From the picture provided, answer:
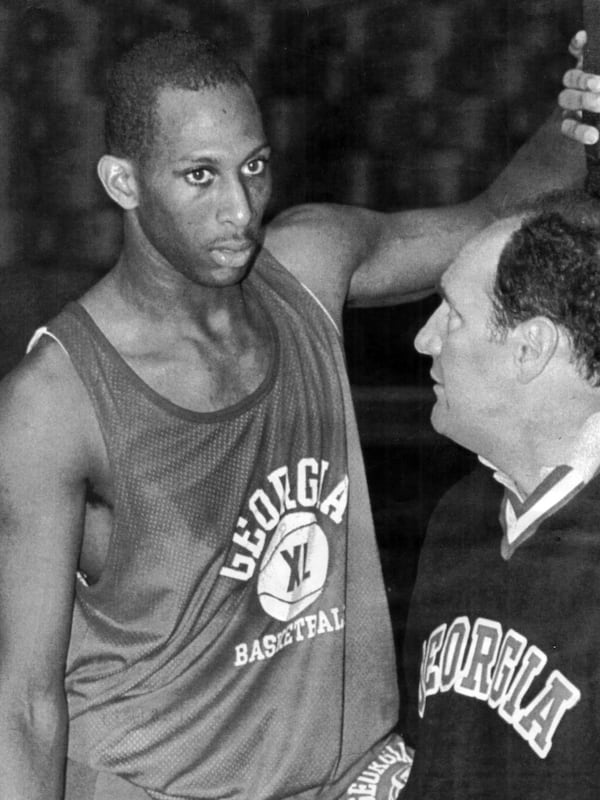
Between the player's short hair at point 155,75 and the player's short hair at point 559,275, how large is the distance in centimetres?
26

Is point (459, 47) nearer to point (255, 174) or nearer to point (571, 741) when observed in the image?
point (255, 174)

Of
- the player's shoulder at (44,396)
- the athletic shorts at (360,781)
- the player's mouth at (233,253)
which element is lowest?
the athletic shorts at (360,781)

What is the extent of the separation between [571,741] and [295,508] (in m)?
0.33

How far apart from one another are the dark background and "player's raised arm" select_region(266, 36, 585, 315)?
0.41 meters

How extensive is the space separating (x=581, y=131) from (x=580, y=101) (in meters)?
0.03

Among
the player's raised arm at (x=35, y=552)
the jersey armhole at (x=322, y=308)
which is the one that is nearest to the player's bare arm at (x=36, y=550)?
the player's raised arm at (x=35, y=552)

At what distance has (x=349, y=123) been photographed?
1.75m

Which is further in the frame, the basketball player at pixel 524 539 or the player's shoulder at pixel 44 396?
the player's shoulder at pixel 44 396

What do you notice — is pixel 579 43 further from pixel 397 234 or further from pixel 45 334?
pixel 45 334

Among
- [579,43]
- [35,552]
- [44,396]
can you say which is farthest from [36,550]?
[579,43]

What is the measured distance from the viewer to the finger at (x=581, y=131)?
107 cm

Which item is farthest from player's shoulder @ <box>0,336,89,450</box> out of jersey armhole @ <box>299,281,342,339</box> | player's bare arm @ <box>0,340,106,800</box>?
jersey armhole @ <box>299,281,342,339</box>

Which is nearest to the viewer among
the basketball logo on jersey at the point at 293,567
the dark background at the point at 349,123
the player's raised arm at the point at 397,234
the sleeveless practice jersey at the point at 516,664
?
the sleeveless practice jersey at the point at 516,664

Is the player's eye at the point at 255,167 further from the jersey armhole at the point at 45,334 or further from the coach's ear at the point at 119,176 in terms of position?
the jersey armhole at the point at 45,334
